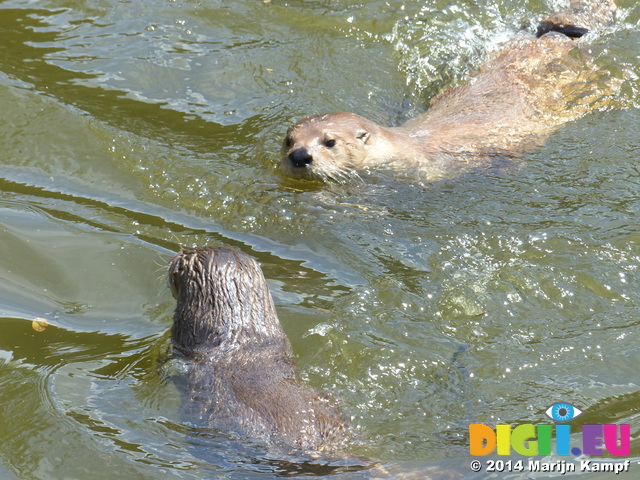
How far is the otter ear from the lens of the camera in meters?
5.82

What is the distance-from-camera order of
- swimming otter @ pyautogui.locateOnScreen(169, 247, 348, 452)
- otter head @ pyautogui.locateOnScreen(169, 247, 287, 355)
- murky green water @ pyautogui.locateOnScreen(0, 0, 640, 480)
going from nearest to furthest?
swimming otter @ pyautogui.locateOnScreen(169, 247, 348, 452)
murky green water @ pyautogui.locateOnScreen(0, 0, 640, 480)
otter head @ pyautogui.locateOnScreen(169, 247, 287, 355)

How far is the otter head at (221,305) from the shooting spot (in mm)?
3807

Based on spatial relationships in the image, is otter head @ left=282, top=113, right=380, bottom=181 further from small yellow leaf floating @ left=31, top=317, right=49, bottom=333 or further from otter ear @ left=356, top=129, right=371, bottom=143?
small yellow leaf floating @ left=31, top=317, right=49, bottom=333

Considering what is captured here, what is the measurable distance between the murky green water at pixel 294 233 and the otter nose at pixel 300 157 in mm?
198

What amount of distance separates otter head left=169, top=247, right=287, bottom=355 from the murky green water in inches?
9.0

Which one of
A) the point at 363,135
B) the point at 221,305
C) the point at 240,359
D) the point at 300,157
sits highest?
the point at 363,135

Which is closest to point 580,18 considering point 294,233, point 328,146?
point 328,146

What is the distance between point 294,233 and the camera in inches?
206

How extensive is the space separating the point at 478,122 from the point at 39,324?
11.5 feet

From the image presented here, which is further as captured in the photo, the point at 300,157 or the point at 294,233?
the point at 300,157

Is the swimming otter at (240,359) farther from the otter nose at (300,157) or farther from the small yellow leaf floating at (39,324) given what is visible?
the otter nose at (300,157)

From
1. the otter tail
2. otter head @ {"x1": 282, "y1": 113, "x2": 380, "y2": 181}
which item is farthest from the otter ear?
the otter tail

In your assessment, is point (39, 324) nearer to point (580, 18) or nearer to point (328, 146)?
point (328, 146)

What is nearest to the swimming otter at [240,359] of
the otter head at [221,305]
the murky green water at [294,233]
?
the otter head at [221,305]
